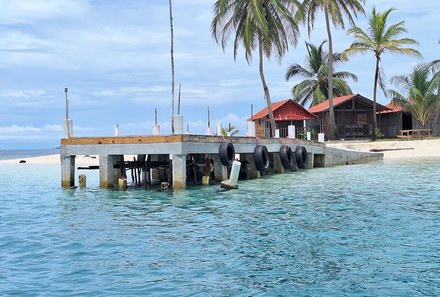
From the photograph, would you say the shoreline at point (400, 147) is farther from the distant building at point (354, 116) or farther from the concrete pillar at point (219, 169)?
the concrete pillar at point (219, 169)

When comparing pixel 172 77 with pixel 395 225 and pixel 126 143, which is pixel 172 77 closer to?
pixel 126 143

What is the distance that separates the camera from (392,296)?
20.1ft

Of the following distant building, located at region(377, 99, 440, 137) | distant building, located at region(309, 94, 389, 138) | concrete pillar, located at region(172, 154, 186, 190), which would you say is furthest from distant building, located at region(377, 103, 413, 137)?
concrete pillar, located at region(172, 154, 186, 190)

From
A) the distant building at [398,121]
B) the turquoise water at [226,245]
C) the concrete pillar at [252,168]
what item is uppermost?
the distant building at [398,121]

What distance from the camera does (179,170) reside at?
57.5 ft

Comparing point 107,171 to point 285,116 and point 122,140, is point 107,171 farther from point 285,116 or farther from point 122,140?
point 285,116

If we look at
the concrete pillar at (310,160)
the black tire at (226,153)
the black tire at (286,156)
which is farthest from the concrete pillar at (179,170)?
the concrete pillar at (310,160)

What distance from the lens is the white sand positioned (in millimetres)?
38219

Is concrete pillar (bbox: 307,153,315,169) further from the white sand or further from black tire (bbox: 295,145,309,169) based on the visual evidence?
the white sand

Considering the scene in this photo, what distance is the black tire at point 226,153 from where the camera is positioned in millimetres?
19672

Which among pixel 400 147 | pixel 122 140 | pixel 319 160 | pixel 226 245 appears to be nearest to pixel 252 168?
pixel 122 140

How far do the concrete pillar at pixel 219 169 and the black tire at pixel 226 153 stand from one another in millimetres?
465

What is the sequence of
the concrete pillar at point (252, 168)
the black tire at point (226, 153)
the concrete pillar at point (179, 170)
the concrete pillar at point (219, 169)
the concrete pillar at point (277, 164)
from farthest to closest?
the concrete pillar at point (277, 164)
the concrete pillar at point (252, 168)
the concrete pillar at point (219, 169)
the black tire at point (226, 153)
the concrete pillar at point (179, 170)

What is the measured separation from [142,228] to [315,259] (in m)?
4.27
